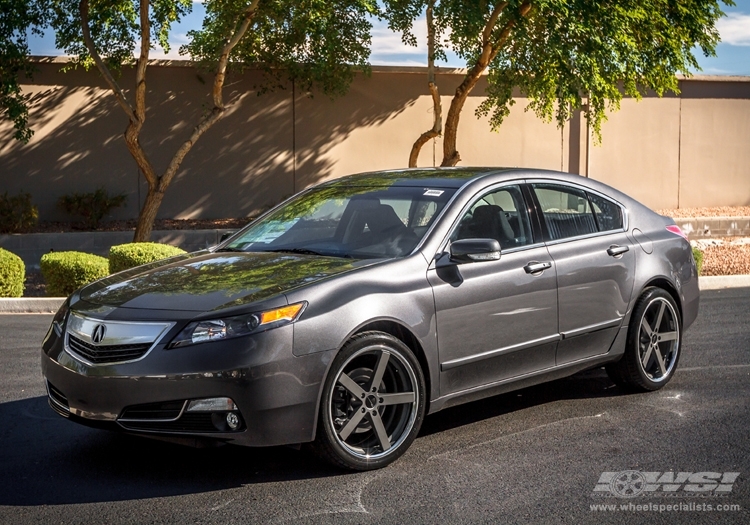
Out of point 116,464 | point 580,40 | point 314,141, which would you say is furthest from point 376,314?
point 314,141

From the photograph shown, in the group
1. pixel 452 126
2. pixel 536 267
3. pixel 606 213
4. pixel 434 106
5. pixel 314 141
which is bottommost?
pixel 536 267

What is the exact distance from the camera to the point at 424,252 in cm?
581

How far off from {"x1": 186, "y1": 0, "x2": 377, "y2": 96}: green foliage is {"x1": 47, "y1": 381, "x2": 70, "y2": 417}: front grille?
1176 cm

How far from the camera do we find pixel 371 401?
539 centimetres

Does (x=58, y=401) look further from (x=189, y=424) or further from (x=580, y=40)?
(x=580, y=40)

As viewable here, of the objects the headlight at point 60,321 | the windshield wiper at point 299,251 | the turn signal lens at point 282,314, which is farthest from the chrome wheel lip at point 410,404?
the headlight at point 60,321

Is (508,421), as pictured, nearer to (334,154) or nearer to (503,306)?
(503,306)

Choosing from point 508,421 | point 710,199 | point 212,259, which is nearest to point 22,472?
point 212,259

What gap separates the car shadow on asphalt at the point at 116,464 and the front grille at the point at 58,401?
338 millimetres

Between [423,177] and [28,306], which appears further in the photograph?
[28,306]

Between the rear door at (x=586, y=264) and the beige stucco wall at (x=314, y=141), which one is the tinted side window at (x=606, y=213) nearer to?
the rear door at (x=586, y=264)

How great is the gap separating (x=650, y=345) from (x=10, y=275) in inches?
338

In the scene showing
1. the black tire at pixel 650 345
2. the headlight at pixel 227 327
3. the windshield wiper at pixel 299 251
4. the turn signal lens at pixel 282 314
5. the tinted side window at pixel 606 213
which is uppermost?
the tinted side window at pixel 606 213

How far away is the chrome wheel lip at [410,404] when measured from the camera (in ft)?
17.0
